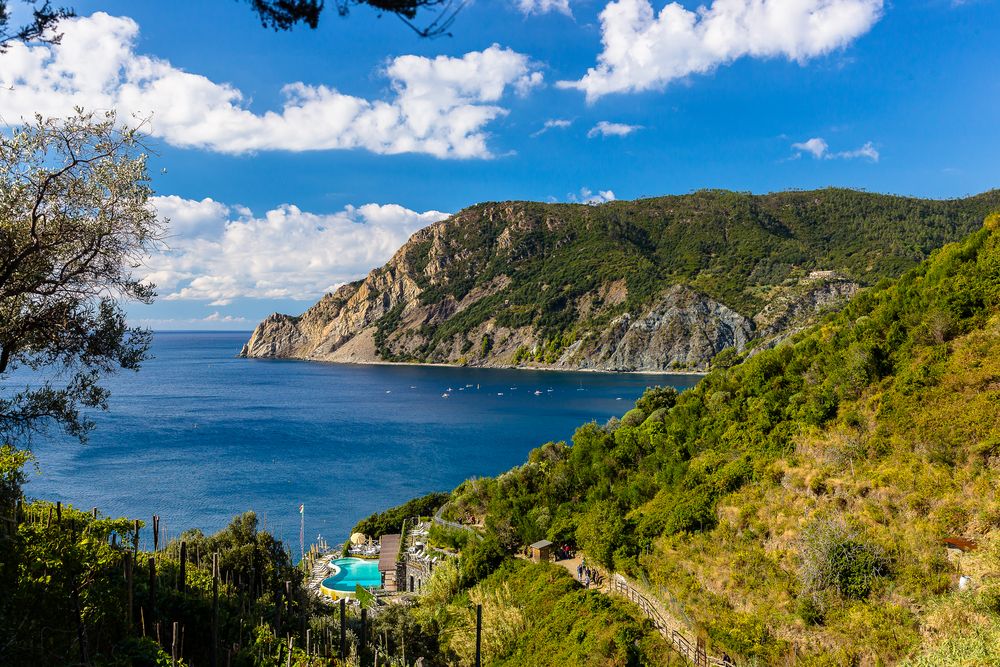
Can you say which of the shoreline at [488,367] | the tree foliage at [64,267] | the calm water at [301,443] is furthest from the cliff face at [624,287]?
the tree foliage at [64,267]

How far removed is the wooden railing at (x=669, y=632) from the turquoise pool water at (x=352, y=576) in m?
12.3

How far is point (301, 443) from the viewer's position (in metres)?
62.9

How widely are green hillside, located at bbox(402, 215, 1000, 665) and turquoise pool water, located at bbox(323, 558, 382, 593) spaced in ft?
19.8

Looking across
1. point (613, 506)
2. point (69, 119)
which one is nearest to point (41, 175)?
point (69, 119)

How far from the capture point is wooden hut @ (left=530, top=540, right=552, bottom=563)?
862 inches

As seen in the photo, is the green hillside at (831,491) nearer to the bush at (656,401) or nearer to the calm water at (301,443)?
the bush at (656,401)

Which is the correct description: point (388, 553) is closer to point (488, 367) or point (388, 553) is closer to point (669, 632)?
point (669, 632)

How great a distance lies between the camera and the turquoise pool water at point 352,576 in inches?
1038

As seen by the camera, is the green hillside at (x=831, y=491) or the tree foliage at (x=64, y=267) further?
the green hillside at (x=831, y=491)

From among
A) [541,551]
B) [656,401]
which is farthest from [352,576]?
[656,401]

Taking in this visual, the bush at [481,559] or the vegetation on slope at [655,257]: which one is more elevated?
the vegetation on slope at [655,257]

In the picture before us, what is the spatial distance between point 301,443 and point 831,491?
183 feet

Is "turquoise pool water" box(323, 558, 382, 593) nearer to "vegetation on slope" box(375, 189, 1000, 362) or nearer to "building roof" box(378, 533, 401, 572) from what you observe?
"building roof" box(378, 533, 401, 572)

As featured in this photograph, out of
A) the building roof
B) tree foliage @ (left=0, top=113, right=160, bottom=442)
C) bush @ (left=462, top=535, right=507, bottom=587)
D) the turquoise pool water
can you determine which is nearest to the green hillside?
bush @ (left=462, top=535, right=507, bottom=587)
